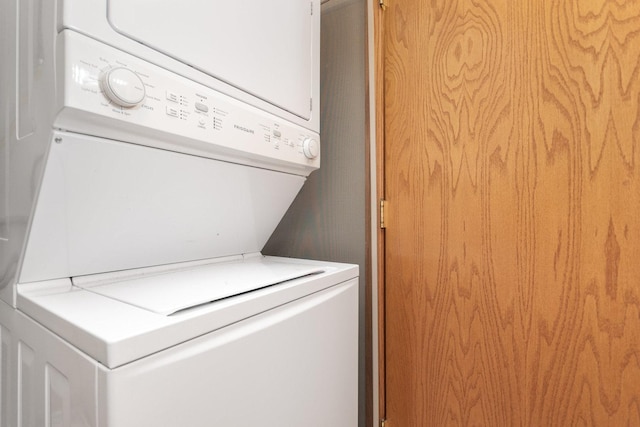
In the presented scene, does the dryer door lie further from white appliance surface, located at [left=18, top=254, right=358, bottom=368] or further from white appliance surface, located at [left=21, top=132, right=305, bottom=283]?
white appliance surface, located at [left=18, top=254, right=358, bottom=368]

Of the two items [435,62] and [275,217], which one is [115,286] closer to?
[275,217]

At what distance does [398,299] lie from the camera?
58.0 inches

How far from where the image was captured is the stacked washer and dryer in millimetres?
568

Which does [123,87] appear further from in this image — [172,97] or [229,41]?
[229,41]

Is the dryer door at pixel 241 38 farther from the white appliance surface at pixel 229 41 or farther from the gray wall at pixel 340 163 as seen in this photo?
the gray wall at pixel 340 163

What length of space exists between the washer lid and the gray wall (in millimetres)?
463

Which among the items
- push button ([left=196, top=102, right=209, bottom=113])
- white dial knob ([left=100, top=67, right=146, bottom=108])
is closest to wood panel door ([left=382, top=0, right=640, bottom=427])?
push button ([left=196, top=102, right=209, bottom=113])

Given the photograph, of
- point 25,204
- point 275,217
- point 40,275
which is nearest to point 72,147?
point 25,204

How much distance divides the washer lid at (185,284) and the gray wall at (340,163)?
18.2 inches

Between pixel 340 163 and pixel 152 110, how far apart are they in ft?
3.28

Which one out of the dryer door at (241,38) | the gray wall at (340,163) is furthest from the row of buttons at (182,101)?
the gray wall at (340,163)

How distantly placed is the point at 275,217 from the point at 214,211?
0.35 m

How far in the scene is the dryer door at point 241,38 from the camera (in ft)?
2.41

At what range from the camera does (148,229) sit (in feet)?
3.02
